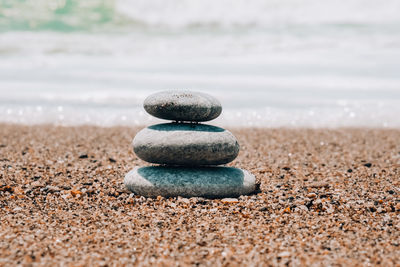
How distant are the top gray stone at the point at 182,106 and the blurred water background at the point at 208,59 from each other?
404 centimetres

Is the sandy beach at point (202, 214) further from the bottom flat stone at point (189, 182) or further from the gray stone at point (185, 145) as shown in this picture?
the gray stone at point (185, 145)

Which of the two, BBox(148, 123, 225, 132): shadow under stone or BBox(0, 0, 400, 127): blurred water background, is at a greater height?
BBox(0, 0, 400, 127): blurred water background

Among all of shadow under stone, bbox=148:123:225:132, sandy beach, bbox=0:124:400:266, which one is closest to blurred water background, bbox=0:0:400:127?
sandy beach, bbox=0:124:400:266

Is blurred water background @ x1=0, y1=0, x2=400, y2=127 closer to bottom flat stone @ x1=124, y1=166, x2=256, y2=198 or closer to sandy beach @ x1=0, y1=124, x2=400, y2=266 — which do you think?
sandy beach @ x1=0, y1=124, x2=400, y2=266

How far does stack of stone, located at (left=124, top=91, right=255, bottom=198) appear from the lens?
182 inches

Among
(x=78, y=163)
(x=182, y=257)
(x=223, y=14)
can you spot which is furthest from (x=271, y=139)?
Answer: (x=223, y=14)

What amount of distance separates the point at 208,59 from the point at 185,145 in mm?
12348

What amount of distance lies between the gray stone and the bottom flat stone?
115 millimetres

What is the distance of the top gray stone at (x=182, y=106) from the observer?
472 centimetres

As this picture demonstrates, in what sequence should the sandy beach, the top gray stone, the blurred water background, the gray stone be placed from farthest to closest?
1. the blurred water background
2. the top gray stone
3. the gray stone
4. the sandy beach

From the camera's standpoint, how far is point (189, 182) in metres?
4.62

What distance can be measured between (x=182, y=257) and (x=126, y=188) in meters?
1.81

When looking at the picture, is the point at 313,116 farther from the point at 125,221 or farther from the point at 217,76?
the point at 125,221

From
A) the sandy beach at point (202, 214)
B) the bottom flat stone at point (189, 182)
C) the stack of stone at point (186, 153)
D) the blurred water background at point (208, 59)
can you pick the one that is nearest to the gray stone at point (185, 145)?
the stack of stone at point (186, 153)
